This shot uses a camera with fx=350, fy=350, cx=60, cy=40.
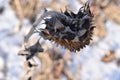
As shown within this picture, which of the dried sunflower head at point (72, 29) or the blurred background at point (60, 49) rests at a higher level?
the blurred background at point (60, 49)

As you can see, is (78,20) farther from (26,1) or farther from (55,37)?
(26,1)

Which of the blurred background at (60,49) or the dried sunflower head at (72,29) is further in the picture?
→ the blurred background at (60,49)

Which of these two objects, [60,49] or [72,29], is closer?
[72,29]

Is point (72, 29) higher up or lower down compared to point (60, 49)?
lower down

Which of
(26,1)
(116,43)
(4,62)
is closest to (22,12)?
(26,1)
